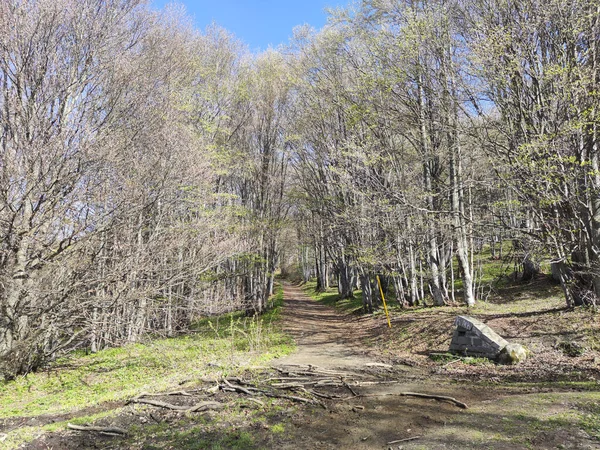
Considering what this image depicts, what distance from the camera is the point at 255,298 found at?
56.2ft

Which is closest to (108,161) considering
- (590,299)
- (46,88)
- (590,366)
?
(46,88)

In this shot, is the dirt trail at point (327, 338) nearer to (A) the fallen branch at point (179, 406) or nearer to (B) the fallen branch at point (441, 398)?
(B) the fallen branch at point (441, 398)

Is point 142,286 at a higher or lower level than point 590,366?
higher

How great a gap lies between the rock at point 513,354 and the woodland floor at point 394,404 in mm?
149

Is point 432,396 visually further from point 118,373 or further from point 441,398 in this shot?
point 118,373

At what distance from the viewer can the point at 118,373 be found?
8.71m

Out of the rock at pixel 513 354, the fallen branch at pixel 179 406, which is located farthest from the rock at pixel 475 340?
the fallen branch at pixel 179 406

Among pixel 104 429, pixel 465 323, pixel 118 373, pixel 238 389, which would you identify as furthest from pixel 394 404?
pixel 118 373

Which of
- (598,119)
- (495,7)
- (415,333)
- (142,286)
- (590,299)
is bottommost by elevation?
(415,333)

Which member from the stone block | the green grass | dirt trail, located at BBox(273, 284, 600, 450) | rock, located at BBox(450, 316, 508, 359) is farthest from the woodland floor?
the stone block

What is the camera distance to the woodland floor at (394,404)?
4043 mm

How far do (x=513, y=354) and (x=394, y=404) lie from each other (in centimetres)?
349

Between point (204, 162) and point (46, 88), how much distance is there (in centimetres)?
474

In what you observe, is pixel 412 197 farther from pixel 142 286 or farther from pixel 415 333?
pixel 142 286
